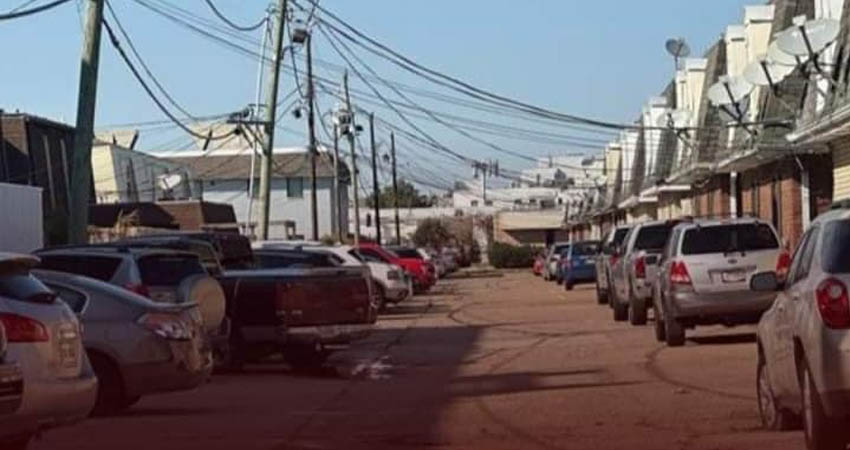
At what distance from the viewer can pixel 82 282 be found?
17000 millimetres

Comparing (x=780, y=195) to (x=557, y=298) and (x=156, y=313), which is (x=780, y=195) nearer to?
(x=557, y=298)

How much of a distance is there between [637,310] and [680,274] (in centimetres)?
685

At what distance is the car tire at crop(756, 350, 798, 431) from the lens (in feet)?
46.5

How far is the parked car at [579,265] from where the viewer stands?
56719mm

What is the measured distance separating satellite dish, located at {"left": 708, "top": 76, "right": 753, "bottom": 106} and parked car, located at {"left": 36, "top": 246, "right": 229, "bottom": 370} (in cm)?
1892

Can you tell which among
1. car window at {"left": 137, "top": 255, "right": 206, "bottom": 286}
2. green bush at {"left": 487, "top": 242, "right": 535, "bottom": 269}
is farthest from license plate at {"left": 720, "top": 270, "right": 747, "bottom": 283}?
green bush at {"left": 487, "top": 242, "right": 535, "bottom": 269}

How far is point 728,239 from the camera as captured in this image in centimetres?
2570

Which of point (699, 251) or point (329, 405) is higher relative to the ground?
point (699, 251)

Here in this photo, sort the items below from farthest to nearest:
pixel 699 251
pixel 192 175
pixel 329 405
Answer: pixel 192 175 → pixel 699 251 → pixel 329 405

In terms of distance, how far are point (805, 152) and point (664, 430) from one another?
68.0 ft

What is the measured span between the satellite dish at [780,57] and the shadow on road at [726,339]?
5.49 meters

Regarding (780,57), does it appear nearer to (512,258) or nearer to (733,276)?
(733,276)

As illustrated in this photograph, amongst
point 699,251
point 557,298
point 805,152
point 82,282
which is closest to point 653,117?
point 557,298

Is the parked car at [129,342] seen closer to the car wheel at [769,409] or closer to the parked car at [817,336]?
the car wheel at [769,409]
